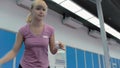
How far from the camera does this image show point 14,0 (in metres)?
4.84

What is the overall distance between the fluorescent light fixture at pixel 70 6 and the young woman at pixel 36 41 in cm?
393

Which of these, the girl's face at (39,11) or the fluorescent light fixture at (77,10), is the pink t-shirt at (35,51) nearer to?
the girl's face at (39,11)

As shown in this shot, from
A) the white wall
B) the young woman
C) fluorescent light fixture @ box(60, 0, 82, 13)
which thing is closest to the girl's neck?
the young woman

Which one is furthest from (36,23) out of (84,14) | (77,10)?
(84,14)

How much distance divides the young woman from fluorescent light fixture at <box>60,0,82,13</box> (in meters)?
3.93

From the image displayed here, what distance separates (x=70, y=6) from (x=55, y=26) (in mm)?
832

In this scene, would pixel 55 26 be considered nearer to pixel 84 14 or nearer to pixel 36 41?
pixel 84 14

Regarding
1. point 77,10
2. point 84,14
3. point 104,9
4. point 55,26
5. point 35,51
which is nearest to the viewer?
point 35,51

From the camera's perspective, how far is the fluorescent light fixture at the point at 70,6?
5309 millimetres

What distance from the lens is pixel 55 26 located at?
6051mm

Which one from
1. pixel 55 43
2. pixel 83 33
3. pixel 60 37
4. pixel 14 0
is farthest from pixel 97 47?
pixel 55 43

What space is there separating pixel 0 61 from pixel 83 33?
652 cm

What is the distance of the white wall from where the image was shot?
179 inches

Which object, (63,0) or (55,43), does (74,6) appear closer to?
(63,0)
